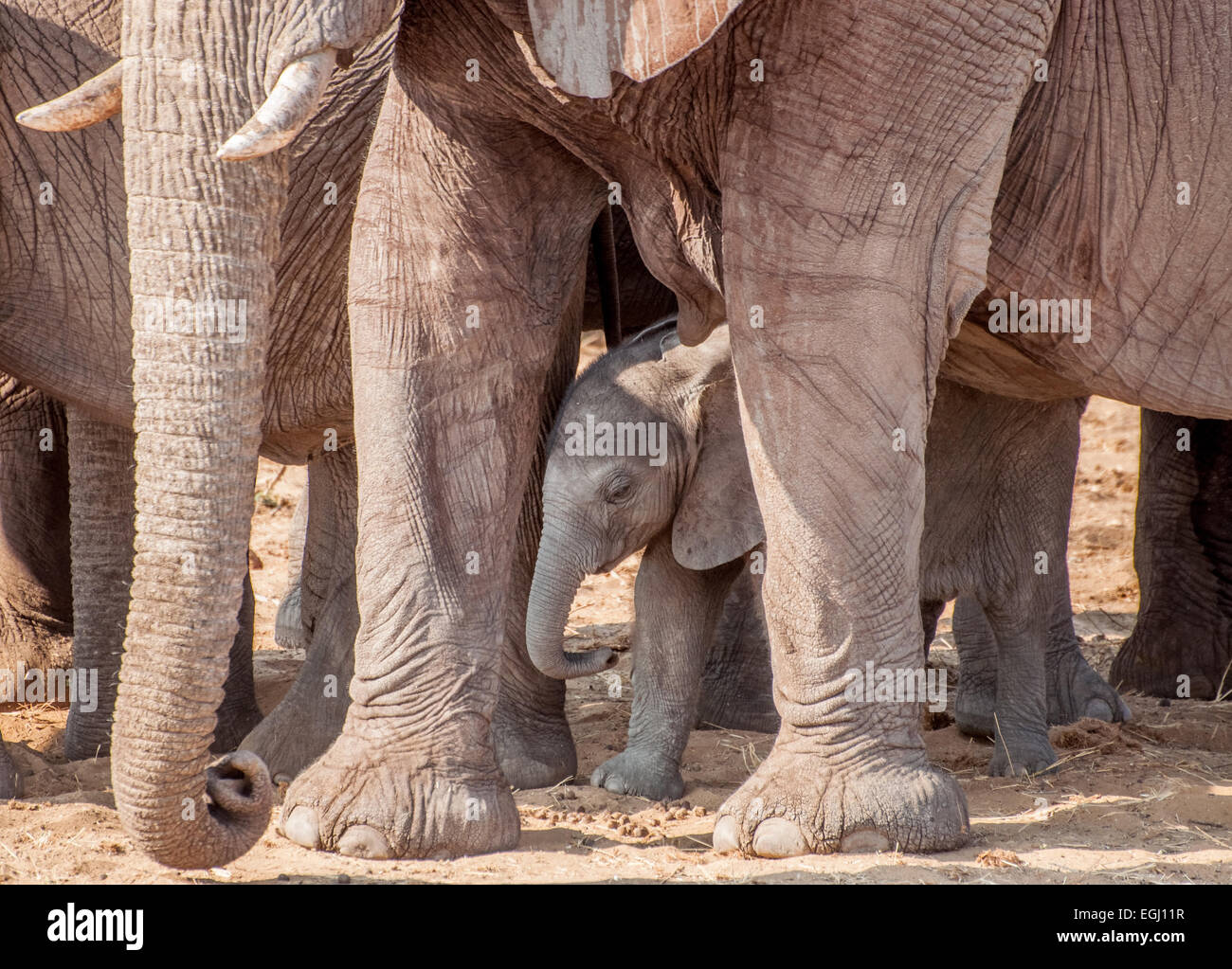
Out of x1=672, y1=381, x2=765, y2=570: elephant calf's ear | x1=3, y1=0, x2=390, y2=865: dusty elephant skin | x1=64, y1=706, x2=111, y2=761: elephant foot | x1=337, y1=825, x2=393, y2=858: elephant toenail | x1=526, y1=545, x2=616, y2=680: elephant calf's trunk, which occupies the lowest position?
x1=337, y1=825, x2=393, y2=858: elephant toenail

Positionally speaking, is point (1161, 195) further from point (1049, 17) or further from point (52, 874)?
point (52, 874)

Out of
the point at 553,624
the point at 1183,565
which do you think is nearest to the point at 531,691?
the point at 553,624

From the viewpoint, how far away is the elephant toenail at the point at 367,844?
359cm

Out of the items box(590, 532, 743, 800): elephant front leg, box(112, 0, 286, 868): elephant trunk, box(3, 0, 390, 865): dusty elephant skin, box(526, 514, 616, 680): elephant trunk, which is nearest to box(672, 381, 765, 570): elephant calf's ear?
box(590, 532, 743, 800): elephant front leg

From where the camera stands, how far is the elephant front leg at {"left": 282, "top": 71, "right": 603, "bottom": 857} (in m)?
3.66

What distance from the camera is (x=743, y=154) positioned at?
334 centimetres

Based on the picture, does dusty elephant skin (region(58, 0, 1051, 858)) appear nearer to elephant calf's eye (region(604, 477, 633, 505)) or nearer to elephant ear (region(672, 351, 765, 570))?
elephant calf's eye (region(604, 477, 633, 505))

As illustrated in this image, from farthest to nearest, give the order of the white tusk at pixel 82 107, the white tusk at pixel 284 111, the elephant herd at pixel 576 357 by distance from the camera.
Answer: the white tusk at pixel 82 107
the elephant herd at pixel 576 357
the white tusk at pixel 284 111

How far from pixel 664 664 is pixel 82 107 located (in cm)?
198

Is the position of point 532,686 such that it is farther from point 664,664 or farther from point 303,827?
point 303,827

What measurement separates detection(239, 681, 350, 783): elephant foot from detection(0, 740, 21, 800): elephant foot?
56 cm

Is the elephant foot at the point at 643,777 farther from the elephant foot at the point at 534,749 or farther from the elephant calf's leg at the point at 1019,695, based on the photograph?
the elephant calf's leg at the point at 1019,695

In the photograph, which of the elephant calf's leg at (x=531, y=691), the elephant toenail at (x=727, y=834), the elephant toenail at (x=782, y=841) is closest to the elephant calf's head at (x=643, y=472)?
the elephant calf's leg at (x=531, y=691)

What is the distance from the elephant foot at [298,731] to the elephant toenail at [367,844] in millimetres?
924
